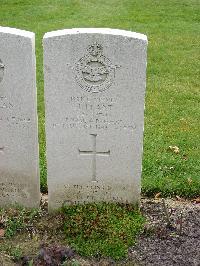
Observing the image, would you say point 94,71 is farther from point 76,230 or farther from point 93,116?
point 76,230

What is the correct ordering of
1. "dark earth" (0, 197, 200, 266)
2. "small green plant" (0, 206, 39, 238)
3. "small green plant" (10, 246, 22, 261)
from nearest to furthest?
"dark earth" (0, 197, 200, 266) < "small green plant" (10, 246, 22, 261) < "small green plant" (0, 206, 39, 238)

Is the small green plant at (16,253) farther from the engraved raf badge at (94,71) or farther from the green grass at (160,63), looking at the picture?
the engraved raf badge at (94,71)

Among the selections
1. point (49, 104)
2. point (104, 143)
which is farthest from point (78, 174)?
point (49, 104)

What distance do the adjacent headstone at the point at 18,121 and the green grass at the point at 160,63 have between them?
1.93ft

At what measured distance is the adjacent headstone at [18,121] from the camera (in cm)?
510

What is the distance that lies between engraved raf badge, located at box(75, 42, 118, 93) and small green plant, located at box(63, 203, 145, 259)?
119 centimetres

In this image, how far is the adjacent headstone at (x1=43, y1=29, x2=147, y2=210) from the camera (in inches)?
199

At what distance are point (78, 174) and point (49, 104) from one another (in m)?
0.79

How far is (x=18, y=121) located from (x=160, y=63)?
559cm

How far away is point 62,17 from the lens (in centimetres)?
1357

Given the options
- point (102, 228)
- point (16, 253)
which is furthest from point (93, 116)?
point (16, 253)

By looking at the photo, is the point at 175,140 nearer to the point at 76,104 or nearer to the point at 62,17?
the point at 76,104

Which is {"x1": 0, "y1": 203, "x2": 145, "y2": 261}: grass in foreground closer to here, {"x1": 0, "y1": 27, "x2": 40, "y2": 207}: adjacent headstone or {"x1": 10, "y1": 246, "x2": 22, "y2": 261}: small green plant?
{"x1": 10, "y1": 246, "x2": 22, "y2": 261}: small green plant

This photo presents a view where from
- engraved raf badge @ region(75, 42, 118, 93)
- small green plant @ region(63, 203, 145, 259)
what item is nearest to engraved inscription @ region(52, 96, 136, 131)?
engraved raf badge @ region(75, 42, 118, 93)
